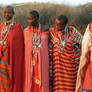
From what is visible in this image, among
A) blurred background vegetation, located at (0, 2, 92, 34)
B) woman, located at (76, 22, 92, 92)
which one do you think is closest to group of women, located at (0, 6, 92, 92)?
woman, located at (76, 22, 92, 92)

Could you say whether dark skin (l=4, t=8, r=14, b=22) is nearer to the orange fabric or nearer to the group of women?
the group of women

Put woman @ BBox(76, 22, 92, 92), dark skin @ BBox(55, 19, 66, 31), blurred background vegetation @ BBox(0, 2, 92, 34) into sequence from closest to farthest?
woman @ BBox(76, 22, 92, 92) → dark skin @ BBox(55, 19, 66, 31) → blurred background vegetation @ BBox(0, 2, 92, 34)

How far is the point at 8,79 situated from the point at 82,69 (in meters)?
1.54

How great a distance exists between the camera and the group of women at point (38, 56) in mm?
4281

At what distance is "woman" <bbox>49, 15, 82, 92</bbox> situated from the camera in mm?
4270

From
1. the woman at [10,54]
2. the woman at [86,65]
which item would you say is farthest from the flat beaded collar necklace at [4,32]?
the woman at [86,65]

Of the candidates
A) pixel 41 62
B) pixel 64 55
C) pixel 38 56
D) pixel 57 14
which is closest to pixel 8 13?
pixel 38 56

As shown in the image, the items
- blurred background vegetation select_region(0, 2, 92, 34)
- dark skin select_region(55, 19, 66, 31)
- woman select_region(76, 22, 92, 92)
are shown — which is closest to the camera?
woman select_region(76, 22, 92, 92)

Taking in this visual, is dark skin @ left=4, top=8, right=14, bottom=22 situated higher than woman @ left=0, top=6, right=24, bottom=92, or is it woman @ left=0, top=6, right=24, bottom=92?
dark skin @ left=4, top=8, right=14, bottom=22

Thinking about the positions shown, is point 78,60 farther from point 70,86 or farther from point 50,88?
point 50,88

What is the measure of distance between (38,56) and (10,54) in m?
0.58

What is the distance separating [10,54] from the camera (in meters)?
4.32

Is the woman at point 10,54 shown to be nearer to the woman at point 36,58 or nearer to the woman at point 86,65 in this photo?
the woman at point 36,58

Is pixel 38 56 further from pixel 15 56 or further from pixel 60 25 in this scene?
pixel 60 25
